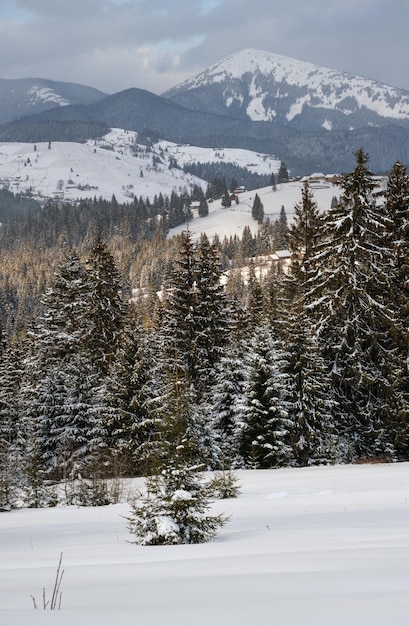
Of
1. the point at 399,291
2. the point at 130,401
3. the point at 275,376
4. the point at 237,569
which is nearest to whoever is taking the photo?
the point at 237,569

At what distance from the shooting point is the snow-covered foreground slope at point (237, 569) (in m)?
3.43

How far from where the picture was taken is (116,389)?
23547 millimetres

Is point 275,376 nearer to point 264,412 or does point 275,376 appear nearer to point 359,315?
point 264,412

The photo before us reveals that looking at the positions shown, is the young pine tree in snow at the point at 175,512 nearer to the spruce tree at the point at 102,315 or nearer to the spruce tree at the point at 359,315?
the spruce tree at the point at 359,315

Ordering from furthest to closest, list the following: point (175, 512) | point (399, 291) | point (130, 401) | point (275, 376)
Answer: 1. point (399, 291)
2. point (130, 401)
3. point (275, 376)
4. point (175, 512)

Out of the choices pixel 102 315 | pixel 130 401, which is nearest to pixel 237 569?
pixel 130 401

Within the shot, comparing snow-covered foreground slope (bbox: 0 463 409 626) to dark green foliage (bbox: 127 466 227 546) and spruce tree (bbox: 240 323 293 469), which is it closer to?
dark green foliage (bbox: 127 466 227 546)

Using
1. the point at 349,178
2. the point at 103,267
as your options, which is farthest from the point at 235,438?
the point at 103,267

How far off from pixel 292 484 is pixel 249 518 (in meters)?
4.72

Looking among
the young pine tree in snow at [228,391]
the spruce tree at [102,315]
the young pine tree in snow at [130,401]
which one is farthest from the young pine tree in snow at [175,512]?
the spruce tree at [102,315]

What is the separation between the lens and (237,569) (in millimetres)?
5168

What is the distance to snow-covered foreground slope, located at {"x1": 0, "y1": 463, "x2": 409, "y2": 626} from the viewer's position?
3434 mm

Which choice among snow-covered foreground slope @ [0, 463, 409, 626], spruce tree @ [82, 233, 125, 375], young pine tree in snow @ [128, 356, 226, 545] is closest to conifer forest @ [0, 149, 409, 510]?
spruce tree @ [82, 233, 125, 375]

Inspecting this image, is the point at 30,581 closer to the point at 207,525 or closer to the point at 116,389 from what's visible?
the point at 207,525
